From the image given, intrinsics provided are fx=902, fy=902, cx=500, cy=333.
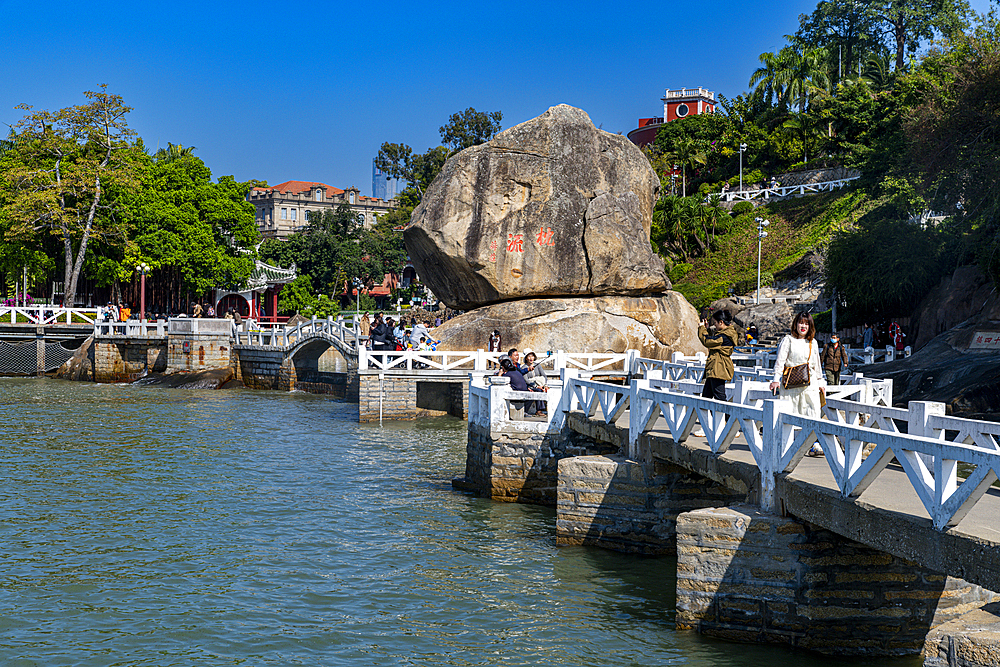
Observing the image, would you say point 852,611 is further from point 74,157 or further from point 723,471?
point 74,157

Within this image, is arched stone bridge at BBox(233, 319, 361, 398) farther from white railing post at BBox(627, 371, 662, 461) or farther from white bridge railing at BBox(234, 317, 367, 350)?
white railing post at BBox(627, 371, 662, 461)

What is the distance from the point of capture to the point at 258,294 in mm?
70125

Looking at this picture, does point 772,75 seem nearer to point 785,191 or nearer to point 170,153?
point 785,191

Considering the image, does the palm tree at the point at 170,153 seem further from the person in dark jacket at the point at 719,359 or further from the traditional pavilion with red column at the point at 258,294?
the person in dark jacket at the point at 719,359

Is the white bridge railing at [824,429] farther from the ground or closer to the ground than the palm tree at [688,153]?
closer to the ground

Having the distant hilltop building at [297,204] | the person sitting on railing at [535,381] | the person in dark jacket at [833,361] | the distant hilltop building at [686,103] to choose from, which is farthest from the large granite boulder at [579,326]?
the distant hilltop building at [297,204]

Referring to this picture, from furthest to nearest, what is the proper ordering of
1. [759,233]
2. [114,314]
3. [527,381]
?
[114,314], [759,233], [527,381]

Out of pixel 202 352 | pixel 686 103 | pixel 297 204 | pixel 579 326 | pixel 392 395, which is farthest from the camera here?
pixel 297 204

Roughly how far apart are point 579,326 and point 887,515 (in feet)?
73.7

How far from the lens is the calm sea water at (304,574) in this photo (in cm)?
970

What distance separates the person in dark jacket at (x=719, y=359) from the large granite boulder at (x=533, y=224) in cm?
1847

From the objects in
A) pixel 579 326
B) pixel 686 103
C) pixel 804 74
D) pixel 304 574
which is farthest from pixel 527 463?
pixel 686 103

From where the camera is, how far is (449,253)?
3127 centimetres

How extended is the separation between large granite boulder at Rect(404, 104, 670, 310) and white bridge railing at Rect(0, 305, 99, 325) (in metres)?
26.3
